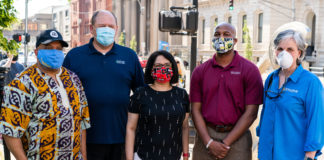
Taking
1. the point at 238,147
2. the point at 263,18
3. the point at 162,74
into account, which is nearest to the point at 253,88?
the point at 238,147

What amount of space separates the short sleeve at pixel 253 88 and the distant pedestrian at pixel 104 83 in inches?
52.4

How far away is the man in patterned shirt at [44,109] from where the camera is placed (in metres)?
3.08

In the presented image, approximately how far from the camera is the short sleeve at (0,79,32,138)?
3057 millimetres

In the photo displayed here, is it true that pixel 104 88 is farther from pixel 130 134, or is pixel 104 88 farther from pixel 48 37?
pixel 48 37

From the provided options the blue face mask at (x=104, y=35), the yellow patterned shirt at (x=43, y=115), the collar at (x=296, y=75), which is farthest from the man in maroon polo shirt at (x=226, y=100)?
the yellow patterned shirt at (x=43, y=115)

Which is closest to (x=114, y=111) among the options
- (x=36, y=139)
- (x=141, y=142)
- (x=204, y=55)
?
(x=141, y=142)

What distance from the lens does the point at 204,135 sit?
13.3ft

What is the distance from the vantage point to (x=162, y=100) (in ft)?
11.8

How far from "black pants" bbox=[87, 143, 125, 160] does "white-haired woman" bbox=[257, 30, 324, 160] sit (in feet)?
5.47

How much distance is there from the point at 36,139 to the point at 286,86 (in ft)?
7.85

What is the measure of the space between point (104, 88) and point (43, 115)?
93 cm

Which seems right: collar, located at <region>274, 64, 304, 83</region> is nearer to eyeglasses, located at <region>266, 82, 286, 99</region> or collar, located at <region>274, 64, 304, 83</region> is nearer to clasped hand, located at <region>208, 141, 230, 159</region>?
eyeglasses, located at <region>266, 82, 286, 99</region>

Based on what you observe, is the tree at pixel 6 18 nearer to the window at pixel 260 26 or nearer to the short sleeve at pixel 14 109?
the short sleeve at pixel 14 109

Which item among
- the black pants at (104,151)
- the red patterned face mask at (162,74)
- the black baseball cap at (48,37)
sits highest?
the black baseball cap at (48,37)
